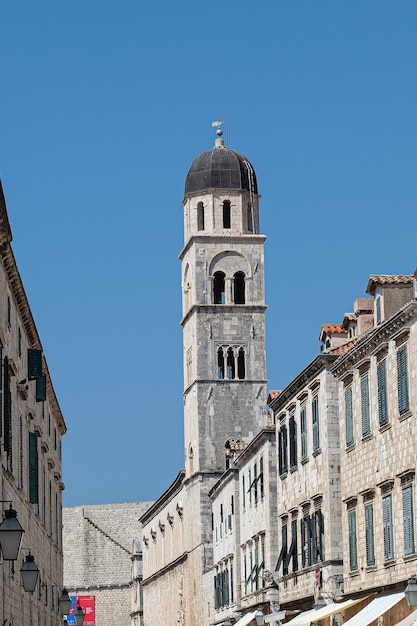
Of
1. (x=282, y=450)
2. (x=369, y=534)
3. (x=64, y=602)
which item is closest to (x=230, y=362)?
(x=282, y=450)

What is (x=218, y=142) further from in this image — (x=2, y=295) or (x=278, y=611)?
(x=2, y=295)

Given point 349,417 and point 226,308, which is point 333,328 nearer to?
point 349,417

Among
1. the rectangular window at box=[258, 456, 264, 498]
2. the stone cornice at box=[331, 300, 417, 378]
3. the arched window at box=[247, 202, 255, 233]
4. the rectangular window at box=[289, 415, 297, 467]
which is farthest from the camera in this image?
the arched window at box=[247, 202, 255, 233]

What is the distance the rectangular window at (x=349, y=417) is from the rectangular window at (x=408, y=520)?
5759mm

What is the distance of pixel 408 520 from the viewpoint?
31.3m

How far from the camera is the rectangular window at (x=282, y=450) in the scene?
46.6m

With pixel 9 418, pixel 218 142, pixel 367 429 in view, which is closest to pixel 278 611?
pixel 367 429

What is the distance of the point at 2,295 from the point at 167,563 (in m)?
64.3

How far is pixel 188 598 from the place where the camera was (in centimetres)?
8294

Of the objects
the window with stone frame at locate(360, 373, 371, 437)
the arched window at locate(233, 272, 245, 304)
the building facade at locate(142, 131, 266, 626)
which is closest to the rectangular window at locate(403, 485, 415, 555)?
the window with stone frame at locate(360, 373, 371, 437)

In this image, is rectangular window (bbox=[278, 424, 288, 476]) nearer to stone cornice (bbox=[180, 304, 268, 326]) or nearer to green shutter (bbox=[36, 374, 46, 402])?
green shutter (bbox=[36, 374, 46, 402])

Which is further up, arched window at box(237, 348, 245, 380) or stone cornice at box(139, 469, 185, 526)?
arched window at box(237, 348, 245, 380)

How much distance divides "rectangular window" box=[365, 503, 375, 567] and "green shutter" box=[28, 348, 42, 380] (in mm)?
10229

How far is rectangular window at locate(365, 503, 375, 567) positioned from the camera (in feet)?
114
